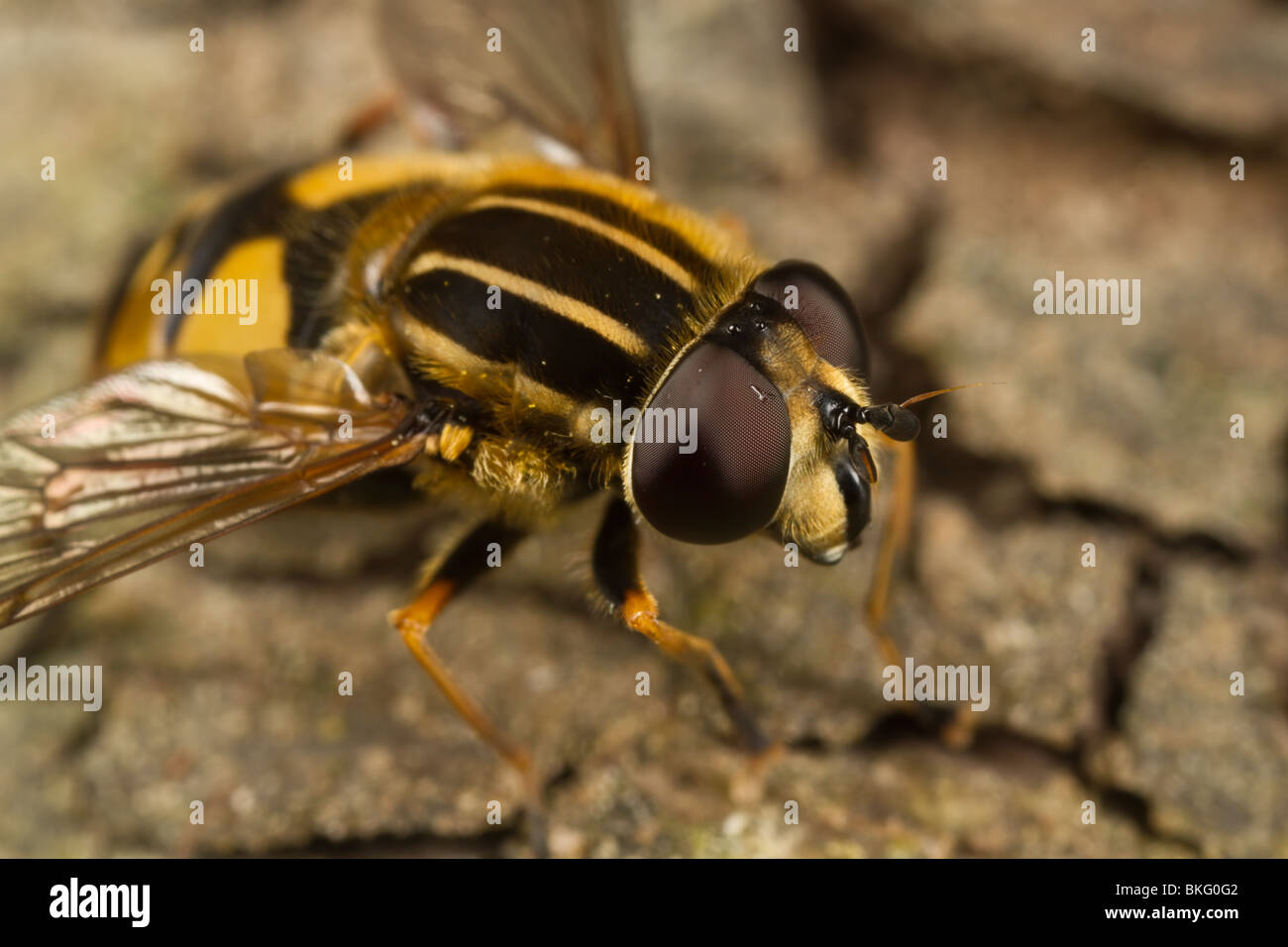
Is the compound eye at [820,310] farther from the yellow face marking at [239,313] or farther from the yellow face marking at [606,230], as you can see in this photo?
the yellow face marking at [239,313]

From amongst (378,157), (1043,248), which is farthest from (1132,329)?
(378,157)

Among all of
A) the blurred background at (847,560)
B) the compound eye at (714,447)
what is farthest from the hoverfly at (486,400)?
the blurred background at (847,560)

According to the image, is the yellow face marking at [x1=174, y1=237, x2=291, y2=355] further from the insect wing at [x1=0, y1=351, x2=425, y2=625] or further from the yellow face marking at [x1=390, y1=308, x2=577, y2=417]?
the yellow face marking at [x1=390, y1=308, x2=577, y2=417]

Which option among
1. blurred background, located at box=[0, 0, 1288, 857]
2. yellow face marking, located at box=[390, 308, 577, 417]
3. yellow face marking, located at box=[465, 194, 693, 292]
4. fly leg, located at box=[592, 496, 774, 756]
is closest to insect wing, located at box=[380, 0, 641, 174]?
blurred background, located at box=[0, 0, 1288, 857]

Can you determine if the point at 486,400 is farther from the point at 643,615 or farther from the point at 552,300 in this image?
the point at 643,615

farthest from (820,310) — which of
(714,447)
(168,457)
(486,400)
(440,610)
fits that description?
(168,457)
